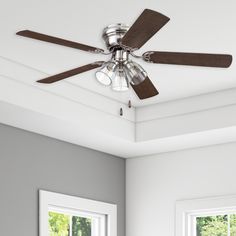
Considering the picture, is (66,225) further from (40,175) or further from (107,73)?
(107,73)

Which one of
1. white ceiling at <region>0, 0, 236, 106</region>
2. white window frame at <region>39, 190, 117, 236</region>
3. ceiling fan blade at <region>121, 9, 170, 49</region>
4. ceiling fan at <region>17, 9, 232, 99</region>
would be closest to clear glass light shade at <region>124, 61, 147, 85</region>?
ceiling fan at <region>17, 9, 232, 99</region>

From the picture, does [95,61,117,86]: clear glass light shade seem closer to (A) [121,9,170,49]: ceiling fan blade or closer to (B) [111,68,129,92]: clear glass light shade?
(B) [111,68,129,92]: clear glass light shade

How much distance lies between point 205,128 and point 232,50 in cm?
99

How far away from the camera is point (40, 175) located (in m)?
4.74

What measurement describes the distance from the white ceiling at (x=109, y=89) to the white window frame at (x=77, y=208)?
443 mm

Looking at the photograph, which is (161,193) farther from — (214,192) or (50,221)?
(50,221)

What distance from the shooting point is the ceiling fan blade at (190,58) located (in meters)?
2.87

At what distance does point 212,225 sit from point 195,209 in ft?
0.65

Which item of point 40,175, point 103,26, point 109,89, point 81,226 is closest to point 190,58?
point 103,26

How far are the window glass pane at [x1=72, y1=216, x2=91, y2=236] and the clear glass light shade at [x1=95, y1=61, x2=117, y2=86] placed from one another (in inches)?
93.8

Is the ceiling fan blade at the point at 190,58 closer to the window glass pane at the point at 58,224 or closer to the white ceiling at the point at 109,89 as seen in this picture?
the white ceiling at the point at 109,89

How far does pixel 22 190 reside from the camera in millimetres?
4574

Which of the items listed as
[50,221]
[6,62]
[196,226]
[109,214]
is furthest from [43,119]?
[196,226]

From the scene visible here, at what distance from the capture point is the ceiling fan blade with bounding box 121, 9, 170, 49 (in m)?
2.53
